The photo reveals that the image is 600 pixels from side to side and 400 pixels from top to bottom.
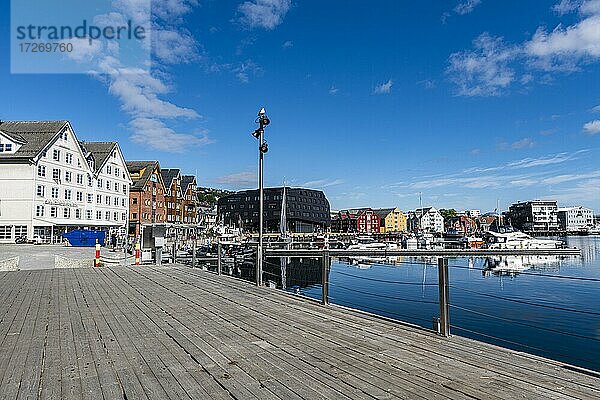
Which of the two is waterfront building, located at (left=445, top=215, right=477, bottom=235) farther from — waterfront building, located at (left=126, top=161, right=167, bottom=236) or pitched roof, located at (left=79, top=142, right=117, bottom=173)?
pitched roof, located at (left=79, top=142, right=117, bottom=173)

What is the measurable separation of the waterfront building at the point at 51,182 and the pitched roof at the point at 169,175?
13.8 m

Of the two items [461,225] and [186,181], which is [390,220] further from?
[186,181]

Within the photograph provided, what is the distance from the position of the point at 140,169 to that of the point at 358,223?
74.2 meters

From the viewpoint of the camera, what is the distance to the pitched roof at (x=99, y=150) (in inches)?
1955

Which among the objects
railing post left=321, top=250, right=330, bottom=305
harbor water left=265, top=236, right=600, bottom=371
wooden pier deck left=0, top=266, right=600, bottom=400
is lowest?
harbor water left=265, top=236, right=600, bottom=371

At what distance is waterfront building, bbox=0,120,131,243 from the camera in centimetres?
3862

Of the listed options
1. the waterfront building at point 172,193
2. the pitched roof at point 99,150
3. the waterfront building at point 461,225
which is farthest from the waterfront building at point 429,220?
the pitched roof at point 99,150

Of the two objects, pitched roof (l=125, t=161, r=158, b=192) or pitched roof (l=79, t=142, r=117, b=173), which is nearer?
pitched roof (l=79, t=142, r=117, b=173)

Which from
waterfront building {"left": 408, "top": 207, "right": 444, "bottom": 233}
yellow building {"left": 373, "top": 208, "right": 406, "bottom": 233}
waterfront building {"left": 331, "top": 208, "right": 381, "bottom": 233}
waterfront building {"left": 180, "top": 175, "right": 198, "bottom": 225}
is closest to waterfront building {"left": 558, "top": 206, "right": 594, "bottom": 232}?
waterfront building {"left": 408, "top": 207, "right": 444, "bottom": 233}

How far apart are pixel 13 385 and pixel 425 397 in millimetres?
3385

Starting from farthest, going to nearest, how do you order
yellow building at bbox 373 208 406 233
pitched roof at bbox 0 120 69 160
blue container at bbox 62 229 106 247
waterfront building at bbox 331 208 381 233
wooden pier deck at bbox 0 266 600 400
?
yellow building at bbox 373 208 406 233, waterfront building at bbox 331 208 381 233, pitched roof at bbox 0 120 69 160, blue container at bbox 62 229 106 247, wooden pier deck at bbox 0 266 600 400

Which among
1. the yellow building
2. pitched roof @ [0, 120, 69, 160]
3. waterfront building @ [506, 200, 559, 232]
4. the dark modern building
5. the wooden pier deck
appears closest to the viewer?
the wooden pier deck

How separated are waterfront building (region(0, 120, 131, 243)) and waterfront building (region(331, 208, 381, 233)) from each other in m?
79.3

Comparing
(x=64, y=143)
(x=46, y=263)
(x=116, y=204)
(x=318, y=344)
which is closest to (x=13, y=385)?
(x=318, y=344)
